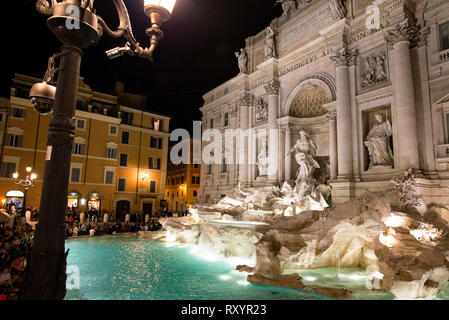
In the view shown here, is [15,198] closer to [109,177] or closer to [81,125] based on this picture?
[109,177]

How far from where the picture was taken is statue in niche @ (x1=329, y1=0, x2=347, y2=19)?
1501 centimetres

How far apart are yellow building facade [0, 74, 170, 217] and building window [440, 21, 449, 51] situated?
2562 cm

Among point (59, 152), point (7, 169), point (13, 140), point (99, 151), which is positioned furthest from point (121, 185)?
point (59, 152)

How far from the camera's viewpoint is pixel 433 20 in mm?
12172

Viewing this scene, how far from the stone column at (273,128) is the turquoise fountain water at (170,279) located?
8.58 m

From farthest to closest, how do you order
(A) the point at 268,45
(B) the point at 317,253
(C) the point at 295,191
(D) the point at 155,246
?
1. (A) the point at 268,45
2. (C) the point at 295,191
3. (D) the point at 155,246
4. (B) the point at 317,253

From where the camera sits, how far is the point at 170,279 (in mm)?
8188

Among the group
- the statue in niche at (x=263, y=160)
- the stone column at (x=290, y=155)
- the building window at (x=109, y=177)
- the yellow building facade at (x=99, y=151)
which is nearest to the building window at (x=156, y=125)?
the yellow building facade at (x=99, y=151)

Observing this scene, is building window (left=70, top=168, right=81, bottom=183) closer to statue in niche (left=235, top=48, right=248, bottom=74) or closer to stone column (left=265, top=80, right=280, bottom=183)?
statue in niche (left=235, top=48, right=248, bottom=74)

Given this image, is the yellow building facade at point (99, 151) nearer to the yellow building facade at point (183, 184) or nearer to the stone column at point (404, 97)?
the yellow building facade at point (183, 184)

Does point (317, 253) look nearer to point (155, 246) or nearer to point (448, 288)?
point (448, 288)

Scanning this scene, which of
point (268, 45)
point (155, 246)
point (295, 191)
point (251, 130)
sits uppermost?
point (268, 45)

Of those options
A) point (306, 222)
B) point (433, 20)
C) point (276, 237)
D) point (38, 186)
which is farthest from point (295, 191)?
point (38, 186)
